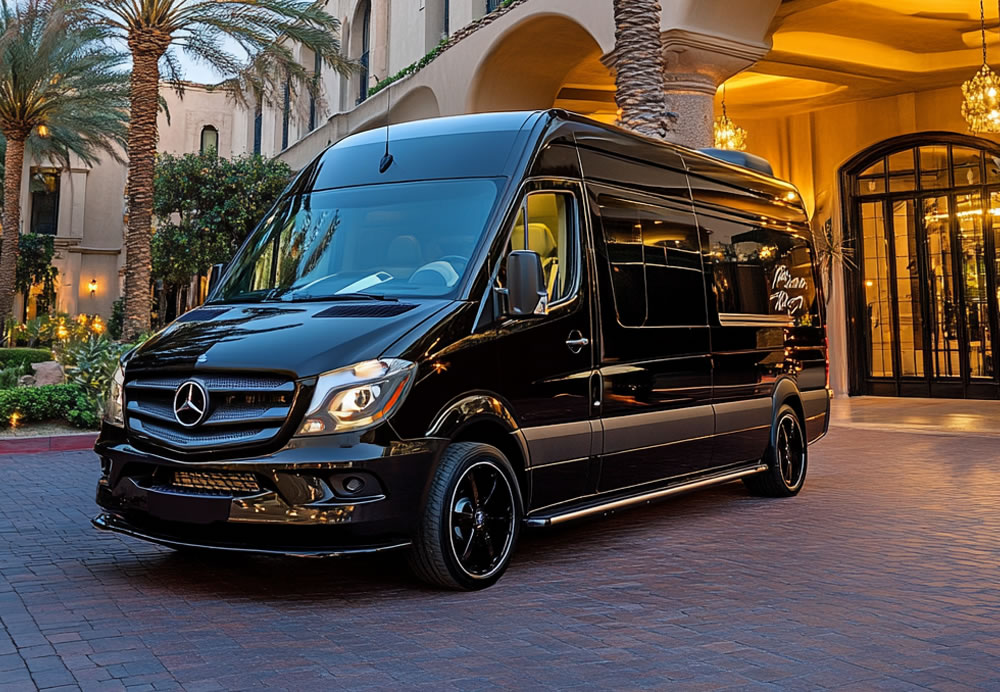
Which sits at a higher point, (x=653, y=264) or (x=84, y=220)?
(x=84, y=220)

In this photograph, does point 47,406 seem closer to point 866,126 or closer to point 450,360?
point 450,360

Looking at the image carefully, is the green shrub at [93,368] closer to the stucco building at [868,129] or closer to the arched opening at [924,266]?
the stucco building at [868,129]

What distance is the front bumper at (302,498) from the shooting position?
4715 millimetres

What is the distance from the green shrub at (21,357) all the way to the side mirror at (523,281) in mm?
17384

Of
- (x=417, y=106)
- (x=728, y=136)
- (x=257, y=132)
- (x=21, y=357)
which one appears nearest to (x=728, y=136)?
(x=728, y=136)

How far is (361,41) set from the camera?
3136 cm

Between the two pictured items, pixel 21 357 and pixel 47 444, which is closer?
pixel 47 444

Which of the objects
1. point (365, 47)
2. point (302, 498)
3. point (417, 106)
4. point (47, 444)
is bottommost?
point (302, 498)

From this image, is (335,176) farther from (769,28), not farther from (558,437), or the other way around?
(769,28)

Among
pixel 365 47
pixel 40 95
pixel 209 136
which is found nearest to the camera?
pixel 40 95

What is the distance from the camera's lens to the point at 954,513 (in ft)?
25.2

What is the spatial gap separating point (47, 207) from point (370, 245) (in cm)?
4836

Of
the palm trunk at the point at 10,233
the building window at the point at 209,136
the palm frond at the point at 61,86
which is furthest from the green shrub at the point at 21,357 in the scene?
the building window at the point at 209,136

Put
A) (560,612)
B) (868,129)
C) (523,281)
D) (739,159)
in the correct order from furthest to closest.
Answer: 1. (868,129)
2. (739,159)
3. (523,281)
4. (560,612)
